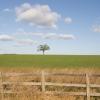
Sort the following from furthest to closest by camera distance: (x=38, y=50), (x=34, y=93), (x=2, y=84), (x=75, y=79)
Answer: (x=38, y=50), (x=75, y=79), (x=2, y=84), (x=34, y=93)

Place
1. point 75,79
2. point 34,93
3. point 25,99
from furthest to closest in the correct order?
point 75,79 < point 34,93 < point 25,99

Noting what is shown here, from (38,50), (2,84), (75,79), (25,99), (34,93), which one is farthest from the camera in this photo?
(38,50)

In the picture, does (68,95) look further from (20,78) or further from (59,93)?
(20,78)

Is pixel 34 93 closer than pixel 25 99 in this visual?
No

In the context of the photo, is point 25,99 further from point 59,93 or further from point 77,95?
point 77,95

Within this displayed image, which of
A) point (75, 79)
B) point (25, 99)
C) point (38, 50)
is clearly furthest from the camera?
point (38, 50)

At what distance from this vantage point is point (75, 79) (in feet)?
59.2

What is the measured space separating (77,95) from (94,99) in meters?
0.87

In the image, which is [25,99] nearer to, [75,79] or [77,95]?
[77,95]

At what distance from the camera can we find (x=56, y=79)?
1844 centimetres

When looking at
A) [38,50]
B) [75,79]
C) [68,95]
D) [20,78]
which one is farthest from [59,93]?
[38,50]

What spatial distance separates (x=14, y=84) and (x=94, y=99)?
180 inches

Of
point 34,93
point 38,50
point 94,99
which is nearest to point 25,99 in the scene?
point 34,93

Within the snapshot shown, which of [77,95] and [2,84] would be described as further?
[2,84]
